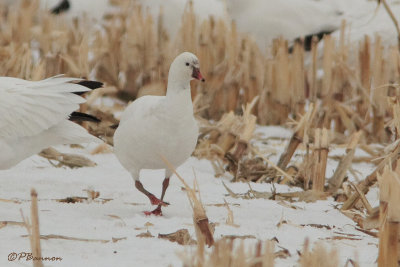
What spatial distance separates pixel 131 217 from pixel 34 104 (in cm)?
84

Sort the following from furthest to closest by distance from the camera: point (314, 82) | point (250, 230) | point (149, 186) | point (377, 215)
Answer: point (314, 82), point (149, 186), point (250, 230), point (377, 215)

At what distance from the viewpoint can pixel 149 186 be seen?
16.6 feet

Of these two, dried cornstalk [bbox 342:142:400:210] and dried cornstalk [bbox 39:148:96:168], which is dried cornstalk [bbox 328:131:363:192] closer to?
dried cornstalk [bbox 342:142:400:210]

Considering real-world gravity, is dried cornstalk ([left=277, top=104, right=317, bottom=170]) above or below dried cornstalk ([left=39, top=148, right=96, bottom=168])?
above

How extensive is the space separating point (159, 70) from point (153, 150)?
145 inches

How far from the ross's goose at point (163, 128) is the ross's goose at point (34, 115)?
322mm

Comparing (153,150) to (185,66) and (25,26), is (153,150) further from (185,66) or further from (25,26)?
(25,26)

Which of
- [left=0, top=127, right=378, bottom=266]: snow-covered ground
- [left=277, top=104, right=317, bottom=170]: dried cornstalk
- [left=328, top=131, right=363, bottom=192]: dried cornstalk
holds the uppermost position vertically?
[left=277, top=104, right=317, bottom=170]: dried cornstalk

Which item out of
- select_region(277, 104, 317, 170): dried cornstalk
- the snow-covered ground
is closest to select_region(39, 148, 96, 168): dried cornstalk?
the snow-covered ground

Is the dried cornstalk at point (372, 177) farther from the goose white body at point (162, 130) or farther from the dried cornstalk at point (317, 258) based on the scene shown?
the dried cornstalk at point (317, 258)

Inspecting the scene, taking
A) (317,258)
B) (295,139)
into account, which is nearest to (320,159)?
(295,139)

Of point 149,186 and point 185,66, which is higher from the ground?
point 185,66

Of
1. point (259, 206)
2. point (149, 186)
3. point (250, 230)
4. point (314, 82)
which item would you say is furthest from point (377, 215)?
point (314, 82)

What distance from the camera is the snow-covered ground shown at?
10.1 ft
